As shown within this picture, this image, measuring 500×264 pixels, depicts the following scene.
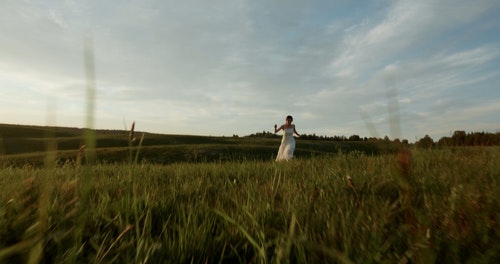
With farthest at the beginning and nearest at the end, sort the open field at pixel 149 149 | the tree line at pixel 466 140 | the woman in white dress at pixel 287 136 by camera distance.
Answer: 1. the open field at pixel 149 149
2. the woman in white dress at pixel 287 136
3. the tree line at pixel 466 140

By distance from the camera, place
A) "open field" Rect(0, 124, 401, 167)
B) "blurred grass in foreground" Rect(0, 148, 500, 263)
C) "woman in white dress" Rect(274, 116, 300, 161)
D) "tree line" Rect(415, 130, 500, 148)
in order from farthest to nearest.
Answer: "open field" Rect(0, 124, 401, 167)
"woman in white dress" Rect(274, 116, 300, 161)
"tree line" Rect(415, 130, 500, 148)
"blurred grass in foreground" Rect(0, 148, 500, 263)

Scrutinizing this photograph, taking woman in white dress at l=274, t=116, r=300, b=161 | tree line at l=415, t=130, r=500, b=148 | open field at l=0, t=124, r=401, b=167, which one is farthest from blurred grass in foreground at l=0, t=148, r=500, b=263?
woman in white dress at l=274, t=116, r=300, b=161

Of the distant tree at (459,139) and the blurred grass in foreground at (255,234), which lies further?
the distant tree at (459,139)

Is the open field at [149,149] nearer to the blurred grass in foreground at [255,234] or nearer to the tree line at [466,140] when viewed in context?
the tree line at [466,140]

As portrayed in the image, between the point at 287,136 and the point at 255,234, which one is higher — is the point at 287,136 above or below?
above

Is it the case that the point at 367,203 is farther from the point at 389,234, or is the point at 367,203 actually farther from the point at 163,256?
the point at 163,256

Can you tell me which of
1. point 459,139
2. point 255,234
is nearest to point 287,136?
point 459,139

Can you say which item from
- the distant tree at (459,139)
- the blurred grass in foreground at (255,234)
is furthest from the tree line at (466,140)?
the blurred grass in foreground at (255,234)

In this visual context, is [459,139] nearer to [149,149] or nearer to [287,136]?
[287,136]

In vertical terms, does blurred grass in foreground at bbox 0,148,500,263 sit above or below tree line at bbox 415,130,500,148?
below

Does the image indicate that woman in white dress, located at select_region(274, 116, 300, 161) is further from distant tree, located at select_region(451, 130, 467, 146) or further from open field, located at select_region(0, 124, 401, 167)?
distant tree, located at select_region(451, 130, 467, 146)

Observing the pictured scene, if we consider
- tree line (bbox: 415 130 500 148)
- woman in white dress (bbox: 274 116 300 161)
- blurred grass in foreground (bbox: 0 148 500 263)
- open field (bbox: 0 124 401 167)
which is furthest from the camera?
open field (bbox: 0 124 401 167)

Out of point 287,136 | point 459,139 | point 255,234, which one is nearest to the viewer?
point 255,234

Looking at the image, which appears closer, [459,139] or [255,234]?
[255,234]
